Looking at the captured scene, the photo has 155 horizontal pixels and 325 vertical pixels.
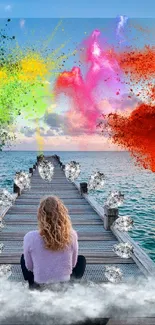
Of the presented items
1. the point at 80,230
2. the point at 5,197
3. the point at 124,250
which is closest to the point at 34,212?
the point at 5,197

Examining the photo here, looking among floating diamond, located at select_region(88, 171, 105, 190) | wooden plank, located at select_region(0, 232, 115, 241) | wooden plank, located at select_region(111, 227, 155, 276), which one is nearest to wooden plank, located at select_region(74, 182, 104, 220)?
floating diamond, located at select_region(88, 171, 105, 190)

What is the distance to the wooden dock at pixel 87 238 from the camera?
8.68 metres

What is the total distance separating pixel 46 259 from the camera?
20.3 feet

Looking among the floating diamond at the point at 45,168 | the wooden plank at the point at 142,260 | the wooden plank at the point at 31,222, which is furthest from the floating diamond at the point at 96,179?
the wooden plank at the point at 142,260

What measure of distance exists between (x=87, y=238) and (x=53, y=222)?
234 inches

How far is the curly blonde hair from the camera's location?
5.95m

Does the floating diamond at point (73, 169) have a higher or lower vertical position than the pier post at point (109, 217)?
higher

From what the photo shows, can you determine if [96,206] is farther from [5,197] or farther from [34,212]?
[5,197]

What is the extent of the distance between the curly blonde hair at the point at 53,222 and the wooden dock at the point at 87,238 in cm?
117

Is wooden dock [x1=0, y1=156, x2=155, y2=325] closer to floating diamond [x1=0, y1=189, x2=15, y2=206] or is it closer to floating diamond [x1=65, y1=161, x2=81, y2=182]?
floating diamond [x1=0, y1=189, x2=15, y2=206]

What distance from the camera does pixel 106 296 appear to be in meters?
7.13

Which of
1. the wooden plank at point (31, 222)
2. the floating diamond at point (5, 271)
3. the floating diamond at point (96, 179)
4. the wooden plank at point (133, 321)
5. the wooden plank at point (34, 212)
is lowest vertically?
the wooden plank at point (133, 321)

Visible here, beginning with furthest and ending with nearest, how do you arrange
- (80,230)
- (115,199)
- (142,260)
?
(80,230) < (115,199) < (142,260)

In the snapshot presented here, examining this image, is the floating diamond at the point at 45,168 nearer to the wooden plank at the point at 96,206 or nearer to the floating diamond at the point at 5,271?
the wooden plank at the point at 96,206
